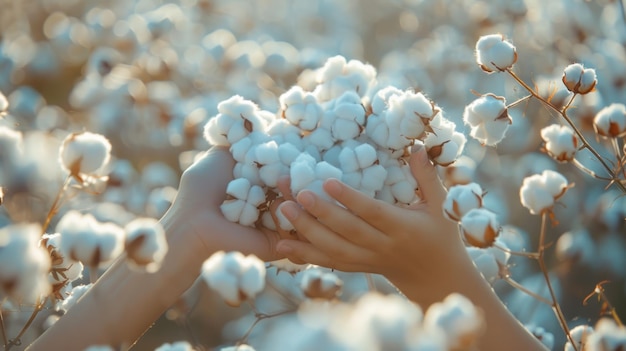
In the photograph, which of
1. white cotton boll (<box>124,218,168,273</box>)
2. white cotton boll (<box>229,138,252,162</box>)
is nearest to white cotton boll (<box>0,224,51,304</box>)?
white cotton boll (<box>124,218,168,273</box>)

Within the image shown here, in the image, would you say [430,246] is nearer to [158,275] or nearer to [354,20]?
[158,275]

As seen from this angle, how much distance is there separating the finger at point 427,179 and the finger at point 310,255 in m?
0.15

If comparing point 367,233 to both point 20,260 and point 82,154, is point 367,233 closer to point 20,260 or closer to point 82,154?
point 82,154

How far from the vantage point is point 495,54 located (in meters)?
1.04

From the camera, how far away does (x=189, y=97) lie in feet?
9.09

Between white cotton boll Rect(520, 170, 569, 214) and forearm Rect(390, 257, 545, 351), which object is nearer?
white cotton boll Rect(520, 170, 569, 214)

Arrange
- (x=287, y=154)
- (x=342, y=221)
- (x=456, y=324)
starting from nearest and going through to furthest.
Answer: (x=456, y=324) → (x=342, y=221) → (x=287, y=154)

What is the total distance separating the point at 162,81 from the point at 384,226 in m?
1.91

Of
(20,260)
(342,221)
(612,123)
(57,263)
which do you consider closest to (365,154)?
(342,221)

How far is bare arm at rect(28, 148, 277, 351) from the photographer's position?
105 centimetres

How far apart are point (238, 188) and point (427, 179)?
30 cm

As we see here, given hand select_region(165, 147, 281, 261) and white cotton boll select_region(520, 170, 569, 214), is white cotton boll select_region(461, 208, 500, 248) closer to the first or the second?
white cotton boll select_region(520, 170, 569, 214)

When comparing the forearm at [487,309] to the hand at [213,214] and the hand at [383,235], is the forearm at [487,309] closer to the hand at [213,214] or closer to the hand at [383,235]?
the hand at [383,235]

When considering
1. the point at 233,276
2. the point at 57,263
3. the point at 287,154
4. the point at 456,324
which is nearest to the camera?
the point at 456,324
